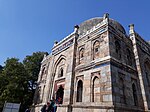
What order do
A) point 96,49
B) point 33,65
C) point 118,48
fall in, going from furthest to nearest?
point 33,65 < point 118,48 < point 96,49

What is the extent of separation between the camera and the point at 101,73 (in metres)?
9.73

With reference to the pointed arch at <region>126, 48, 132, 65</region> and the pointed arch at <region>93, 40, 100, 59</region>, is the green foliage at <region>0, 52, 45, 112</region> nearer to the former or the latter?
the pointed arch at <region>93, 40, 100, 59</region>

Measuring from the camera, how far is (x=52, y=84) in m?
14.4

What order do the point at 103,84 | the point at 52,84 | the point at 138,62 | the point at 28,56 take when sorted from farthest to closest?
the point at 28,56 < the point at 52,84 < the point at 138,62 < the point at 103,84

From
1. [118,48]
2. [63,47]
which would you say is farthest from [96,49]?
[63,47]

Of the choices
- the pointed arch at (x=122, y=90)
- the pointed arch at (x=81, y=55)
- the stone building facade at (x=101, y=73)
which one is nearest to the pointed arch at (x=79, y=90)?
the stone building facade at (x=101, y=73)

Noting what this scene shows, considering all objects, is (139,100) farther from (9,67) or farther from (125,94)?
(9,67)

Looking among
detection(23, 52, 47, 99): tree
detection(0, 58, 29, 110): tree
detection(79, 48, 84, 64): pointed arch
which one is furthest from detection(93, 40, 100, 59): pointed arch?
detection(23, 52, 47, 99): tree

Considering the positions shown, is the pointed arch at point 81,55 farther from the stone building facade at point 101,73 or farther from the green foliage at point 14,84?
the green foliage at point 14,84

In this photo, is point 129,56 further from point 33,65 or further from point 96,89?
point 33,65

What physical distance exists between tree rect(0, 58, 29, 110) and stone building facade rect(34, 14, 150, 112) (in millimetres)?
3749

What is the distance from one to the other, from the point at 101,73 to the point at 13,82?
1278 centimetres

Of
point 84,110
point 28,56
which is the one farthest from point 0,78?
point 84,110

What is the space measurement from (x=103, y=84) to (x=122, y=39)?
561 cm
